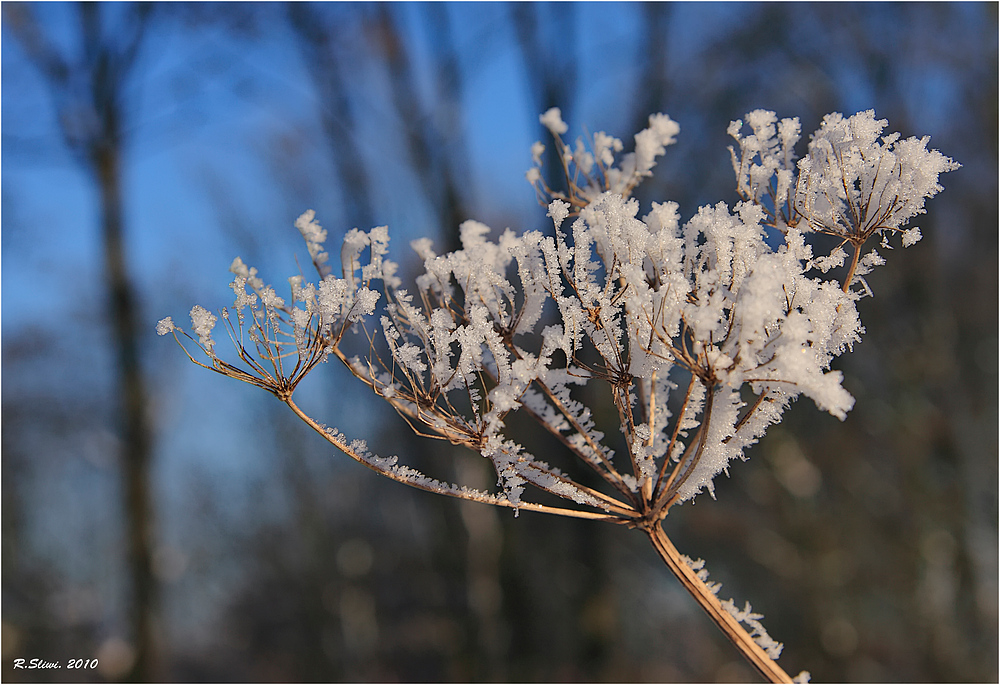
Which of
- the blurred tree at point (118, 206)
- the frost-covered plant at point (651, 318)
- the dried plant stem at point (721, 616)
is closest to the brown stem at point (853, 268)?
the frost-covered plant at point (651, 318)

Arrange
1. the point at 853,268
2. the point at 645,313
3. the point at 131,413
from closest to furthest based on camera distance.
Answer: the point at 645,313, the point at 853,268, the point at 131,413

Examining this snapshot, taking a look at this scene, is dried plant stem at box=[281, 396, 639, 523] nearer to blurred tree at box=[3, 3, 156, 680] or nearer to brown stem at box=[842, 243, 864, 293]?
brown stem at box=[842, 243, 864, 293]

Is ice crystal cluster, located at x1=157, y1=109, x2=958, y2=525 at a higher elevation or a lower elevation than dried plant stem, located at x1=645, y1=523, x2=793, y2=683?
higher

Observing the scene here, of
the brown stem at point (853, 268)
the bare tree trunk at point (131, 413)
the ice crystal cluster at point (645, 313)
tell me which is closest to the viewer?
the ice crystal cluster at point (645, 313)

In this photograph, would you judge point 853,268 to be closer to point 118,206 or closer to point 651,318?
point 651,318

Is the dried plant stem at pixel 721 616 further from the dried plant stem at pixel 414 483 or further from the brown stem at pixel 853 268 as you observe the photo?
the brown stem at pixel 853 268

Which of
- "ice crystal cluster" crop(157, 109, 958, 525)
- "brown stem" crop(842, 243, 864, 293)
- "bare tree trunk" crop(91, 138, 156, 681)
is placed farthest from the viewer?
"bare tree trunk" crop(91, 138, 156, 681)

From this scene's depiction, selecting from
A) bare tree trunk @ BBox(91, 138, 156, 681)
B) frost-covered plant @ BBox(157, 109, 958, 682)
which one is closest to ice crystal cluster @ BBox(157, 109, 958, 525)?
frost-covered plant @ BBox(157, 109, 958, 682)

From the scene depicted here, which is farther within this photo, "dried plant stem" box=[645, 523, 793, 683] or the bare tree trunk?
the bare tree trunk

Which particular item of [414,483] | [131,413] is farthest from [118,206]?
[414,483]
